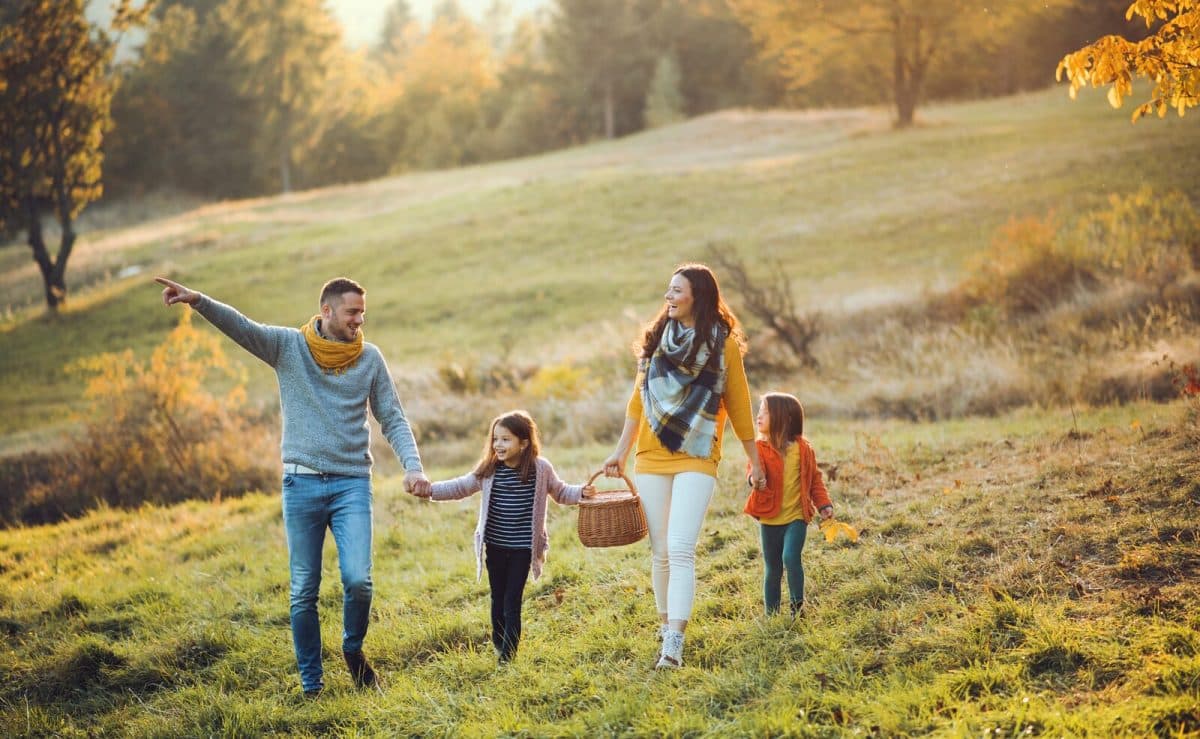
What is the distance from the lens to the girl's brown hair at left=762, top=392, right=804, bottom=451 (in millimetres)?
5094

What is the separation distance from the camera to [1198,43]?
6.28 m

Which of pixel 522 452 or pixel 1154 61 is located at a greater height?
pixel 1154 61

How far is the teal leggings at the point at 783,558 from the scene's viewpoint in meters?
5.09

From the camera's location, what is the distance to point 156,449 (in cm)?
1263

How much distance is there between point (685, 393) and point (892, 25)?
34269 mm

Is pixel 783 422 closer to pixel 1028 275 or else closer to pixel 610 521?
pixel 610 521

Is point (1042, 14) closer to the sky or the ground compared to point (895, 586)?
closer to the sky

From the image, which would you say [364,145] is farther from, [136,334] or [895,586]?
[895,586]

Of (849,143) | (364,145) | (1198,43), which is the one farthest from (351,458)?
(364,145)

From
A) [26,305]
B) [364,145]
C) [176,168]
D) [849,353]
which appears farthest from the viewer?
[364,145]

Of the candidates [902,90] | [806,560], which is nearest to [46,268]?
[806,560]

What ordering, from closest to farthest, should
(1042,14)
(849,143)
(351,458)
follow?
(351,458) → (849,143) → (1042,14)

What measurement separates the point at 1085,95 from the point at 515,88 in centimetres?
3850

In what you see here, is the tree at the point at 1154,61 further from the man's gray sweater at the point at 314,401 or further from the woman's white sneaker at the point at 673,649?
the man's gray sweater at the point at 314,401
